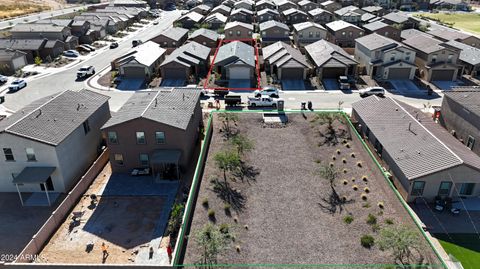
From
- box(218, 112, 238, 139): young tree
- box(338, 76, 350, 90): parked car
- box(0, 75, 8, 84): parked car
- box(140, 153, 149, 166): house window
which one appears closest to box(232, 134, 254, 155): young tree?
box(218, 112, 238, 139): young tree

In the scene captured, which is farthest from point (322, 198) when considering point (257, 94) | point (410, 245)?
point (257, 94)

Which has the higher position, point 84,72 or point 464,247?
point 84,72

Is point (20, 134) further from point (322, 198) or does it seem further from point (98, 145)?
point (322, 198)

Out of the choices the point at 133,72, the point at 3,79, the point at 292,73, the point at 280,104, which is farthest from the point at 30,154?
the point at 292,73

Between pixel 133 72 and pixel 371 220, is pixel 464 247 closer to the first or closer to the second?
pixel 371 220

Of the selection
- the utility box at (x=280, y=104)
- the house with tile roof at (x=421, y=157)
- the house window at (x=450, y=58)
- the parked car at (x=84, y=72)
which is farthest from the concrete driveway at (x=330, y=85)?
the parked car at (x=84, y=72)

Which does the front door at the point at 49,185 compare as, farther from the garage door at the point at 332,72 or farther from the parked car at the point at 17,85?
the garage door at the point at 332,72

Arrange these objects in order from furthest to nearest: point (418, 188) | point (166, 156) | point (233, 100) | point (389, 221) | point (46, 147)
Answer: point (233, 100) → point (166, 156) → point (46, 147) → point (418, 188) → point (389, 221)

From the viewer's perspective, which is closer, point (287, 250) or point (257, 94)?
point (287, 250)
